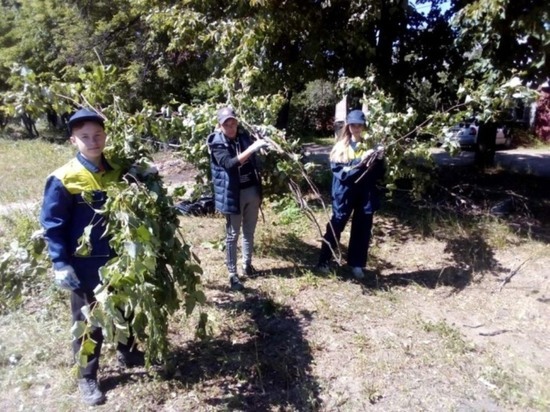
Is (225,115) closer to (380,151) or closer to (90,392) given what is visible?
(380,151)

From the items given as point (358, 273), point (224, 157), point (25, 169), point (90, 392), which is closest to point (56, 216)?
point (90, 392)

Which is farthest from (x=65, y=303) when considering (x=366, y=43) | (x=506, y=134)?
(x=506, y=134)

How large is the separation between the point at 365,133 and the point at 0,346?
365 centimetres

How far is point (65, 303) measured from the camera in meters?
4.41

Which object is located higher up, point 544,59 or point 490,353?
point 544,59

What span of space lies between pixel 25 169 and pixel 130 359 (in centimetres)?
1043

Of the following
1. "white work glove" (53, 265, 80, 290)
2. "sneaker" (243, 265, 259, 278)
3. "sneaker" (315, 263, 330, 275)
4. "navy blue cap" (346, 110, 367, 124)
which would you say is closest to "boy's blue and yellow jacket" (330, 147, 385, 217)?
"navy blue cap" (346, 110, 367, 124)

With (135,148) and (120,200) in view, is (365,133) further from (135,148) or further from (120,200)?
(120,200)

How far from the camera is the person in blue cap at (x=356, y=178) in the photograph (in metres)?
4.60

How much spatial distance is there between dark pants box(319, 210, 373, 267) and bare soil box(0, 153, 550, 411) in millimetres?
211

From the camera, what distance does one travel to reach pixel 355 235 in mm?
4957

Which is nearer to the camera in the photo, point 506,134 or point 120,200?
point 120,200

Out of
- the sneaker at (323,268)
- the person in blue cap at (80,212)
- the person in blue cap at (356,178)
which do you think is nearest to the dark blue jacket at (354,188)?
the person in blue cap at (356,178)

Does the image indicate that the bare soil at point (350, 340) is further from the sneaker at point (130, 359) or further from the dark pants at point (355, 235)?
the dark pants at point (355, 235)
